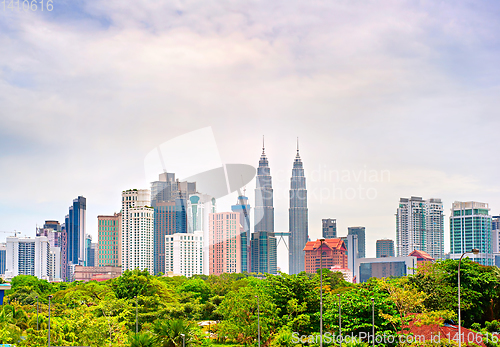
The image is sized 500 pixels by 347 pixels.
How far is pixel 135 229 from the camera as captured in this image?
14350cm

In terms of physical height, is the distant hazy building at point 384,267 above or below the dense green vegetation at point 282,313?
below

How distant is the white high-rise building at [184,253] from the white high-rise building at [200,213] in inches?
499

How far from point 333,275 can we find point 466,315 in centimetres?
4196

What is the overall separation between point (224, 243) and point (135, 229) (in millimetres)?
32468

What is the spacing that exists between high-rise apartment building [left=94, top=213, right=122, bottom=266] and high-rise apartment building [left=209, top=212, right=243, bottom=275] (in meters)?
27.9

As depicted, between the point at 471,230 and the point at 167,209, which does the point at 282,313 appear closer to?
the point at 167,209

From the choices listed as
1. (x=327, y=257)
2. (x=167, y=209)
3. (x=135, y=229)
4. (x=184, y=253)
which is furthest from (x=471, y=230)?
(x=135, y=229)

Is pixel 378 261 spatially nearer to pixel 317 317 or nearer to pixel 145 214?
pixel 145 214

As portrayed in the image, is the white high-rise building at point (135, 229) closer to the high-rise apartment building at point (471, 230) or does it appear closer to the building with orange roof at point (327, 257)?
the building with orange roof at point (327, 257)

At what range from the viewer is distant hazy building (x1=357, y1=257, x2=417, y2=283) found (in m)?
186

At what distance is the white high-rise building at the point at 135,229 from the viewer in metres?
142

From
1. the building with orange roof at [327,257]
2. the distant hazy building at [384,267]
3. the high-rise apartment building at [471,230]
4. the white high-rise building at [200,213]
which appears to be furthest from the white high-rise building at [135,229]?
the high-rise apartment building at [471,230]

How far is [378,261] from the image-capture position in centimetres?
19125

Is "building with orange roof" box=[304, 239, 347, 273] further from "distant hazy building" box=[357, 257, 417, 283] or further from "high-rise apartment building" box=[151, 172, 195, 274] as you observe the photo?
"high-rise apartment building" box=[151, 172, 195, 274]
